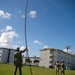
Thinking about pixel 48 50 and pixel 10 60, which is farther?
pixel 10 60

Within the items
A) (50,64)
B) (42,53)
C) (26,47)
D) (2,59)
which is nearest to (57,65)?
(26,47)

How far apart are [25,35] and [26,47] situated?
3.18 ft

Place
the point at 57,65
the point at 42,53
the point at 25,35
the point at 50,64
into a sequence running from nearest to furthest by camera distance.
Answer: the point at 25,35
the point at 57,65
the point at 50,64
the point at 42,53

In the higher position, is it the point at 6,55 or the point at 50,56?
the point at 6,55

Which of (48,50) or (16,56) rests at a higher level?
(48,50)

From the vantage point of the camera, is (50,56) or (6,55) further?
(6,55)

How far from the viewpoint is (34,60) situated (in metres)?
146

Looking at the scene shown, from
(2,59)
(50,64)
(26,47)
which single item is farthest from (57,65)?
(2,59)

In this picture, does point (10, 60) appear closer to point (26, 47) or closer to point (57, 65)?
point (57, 65)

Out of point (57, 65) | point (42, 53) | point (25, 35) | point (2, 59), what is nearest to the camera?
point (25, 35)

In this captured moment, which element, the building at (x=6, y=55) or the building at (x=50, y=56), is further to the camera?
the building at (x=6, y=55)

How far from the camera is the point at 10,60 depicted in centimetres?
14662

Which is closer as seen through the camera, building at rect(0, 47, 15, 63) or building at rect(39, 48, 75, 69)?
building at rect(39, 48, 75, 69)

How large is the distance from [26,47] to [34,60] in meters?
133
